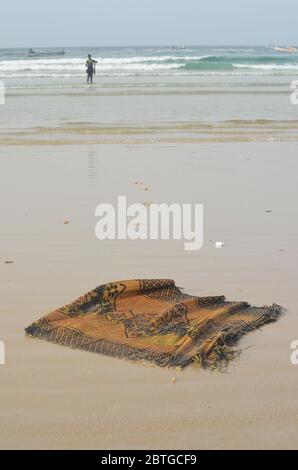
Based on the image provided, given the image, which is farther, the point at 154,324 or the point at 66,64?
the point at 66,64

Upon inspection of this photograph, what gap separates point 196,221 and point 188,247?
0.82 metres

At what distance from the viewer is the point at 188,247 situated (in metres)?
5.72

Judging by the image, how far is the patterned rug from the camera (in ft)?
12.0

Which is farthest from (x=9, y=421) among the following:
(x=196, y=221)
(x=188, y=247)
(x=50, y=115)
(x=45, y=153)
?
(x=50, y=115)

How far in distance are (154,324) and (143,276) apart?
44.2 inches

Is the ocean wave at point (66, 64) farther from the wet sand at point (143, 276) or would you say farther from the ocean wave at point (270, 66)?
the wet sand at point (143, 276)

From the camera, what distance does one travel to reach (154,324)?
394 cm

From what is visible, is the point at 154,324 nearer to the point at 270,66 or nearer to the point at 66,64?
the point at 270,66

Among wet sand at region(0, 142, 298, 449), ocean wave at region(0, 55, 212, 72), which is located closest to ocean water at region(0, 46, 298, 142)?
wet sand at region(0, 142, 298, 449)

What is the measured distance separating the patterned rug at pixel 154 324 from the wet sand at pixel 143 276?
0.28 ft

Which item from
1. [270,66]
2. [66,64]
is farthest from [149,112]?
[66,64]

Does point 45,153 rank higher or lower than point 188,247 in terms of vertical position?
higher

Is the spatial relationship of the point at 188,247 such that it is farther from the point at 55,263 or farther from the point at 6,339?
the point at 6,339

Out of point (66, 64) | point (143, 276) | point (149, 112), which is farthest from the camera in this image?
point (66, 64)
